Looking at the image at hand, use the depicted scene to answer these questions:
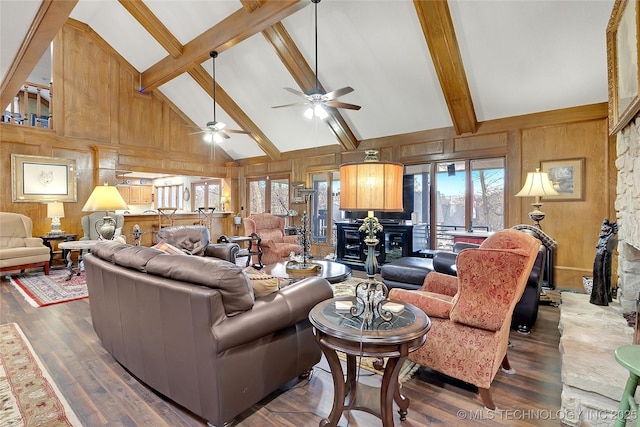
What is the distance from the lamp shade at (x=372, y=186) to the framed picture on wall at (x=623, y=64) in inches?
67.5

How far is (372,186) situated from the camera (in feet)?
5.63

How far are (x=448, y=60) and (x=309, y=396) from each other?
4.32m

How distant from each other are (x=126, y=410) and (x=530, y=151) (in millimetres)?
5711

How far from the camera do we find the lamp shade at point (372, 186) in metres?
1.71

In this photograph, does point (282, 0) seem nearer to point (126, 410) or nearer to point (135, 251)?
point (135, 251)

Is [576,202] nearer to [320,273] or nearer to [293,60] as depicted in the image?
[320,273]

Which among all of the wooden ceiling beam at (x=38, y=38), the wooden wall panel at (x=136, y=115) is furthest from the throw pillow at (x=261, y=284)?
the wooden wall panel at (x=136, y=115)

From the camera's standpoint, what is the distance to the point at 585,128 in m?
4.40

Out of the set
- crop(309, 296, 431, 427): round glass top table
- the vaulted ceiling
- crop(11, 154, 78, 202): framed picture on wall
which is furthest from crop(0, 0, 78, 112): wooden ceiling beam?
crop(309, 296, 431, 427): round glass top table

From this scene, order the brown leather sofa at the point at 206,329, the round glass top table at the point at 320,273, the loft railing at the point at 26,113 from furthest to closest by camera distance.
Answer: the loft railing at the point at 26,113
the round glass top table at the point at 320,273
the brown leather sofa at the point at 206,329

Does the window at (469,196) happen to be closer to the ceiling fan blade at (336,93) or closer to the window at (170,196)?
the ceiling fan blade at (336,93)

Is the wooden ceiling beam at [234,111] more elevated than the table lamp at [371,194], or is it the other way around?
the wooden ceiling beam at [234,111]

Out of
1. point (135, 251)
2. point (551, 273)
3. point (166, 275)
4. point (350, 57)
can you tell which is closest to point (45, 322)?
point (135, 251)

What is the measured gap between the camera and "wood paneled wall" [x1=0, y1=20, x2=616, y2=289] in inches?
174
